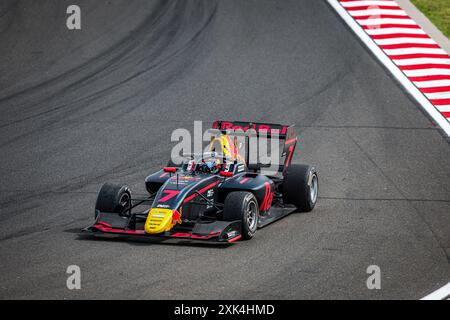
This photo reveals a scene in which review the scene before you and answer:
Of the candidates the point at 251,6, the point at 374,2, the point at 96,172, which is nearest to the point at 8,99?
the point at 96,172

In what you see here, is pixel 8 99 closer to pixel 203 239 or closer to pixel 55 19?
pixel 55 19

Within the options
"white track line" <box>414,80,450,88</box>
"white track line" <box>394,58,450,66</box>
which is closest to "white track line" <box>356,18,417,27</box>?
"white track line" <box>394,58,450,66</box>

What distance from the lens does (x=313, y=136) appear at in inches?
640

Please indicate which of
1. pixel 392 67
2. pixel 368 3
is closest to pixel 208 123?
pixel 392 67

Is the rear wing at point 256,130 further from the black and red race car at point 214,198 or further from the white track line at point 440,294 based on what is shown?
the white track line at point 440,294

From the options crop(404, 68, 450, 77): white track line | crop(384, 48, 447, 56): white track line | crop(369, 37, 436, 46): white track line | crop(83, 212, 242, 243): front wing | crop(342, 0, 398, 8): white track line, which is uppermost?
crop(342, 0, 398, 8): white track line

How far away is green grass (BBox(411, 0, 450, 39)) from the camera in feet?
71.3

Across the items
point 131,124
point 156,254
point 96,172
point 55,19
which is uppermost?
point 55,19

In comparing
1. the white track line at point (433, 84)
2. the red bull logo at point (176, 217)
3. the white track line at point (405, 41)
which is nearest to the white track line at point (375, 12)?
the white track line at point (405, 41)

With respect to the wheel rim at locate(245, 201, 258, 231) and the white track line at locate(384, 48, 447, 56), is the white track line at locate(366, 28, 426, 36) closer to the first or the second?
the white track line at locate(384, 48, 447, 56)

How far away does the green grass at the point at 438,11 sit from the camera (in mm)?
21719

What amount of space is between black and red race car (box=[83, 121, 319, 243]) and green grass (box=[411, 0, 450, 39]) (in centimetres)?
997

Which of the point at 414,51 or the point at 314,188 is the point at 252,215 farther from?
the point at 414,51

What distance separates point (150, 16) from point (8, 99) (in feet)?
18.1
